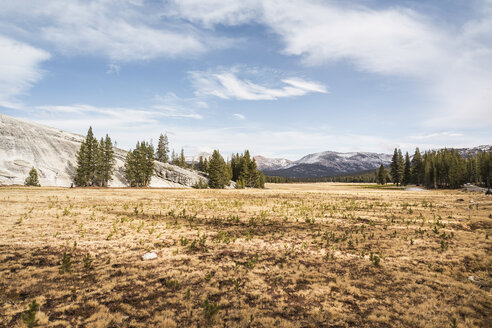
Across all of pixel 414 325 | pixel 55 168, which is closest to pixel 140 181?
pixel 55 168

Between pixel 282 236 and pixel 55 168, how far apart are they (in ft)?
269

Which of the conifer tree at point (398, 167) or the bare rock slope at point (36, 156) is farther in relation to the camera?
→ the conifer tree at point (398, 167)

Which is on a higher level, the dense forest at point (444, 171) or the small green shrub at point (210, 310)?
the dense forest at point (444, 171)

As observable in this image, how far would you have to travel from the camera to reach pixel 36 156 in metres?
69.4

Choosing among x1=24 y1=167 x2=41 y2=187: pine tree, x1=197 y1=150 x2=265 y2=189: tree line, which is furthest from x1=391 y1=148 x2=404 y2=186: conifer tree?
x1=24 y1=167 x2=41 y2=187: pine tree

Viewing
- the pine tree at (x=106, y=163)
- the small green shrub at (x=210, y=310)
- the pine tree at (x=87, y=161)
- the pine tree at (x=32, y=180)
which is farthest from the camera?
the pine tree at (x=106, y=163)

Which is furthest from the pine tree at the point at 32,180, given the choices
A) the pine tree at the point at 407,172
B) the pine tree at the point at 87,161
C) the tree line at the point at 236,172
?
the pine tree at the point at 407,172

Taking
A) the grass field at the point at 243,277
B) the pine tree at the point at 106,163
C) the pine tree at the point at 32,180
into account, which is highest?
the pine tree at the point at 106,163

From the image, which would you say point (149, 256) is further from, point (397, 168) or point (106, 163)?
point (397, 168)

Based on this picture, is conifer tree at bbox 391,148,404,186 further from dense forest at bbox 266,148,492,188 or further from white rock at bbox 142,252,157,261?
white rock at bbox 142,252,157,261

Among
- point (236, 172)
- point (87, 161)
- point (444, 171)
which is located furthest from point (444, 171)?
point (87, 161)

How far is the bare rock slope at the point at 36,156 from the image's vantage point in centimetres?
6166

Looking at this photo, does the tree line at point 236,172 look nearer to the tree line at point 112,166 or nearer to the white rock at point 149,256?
the tree line at point 112,166

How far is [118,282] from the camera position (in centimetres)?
792
